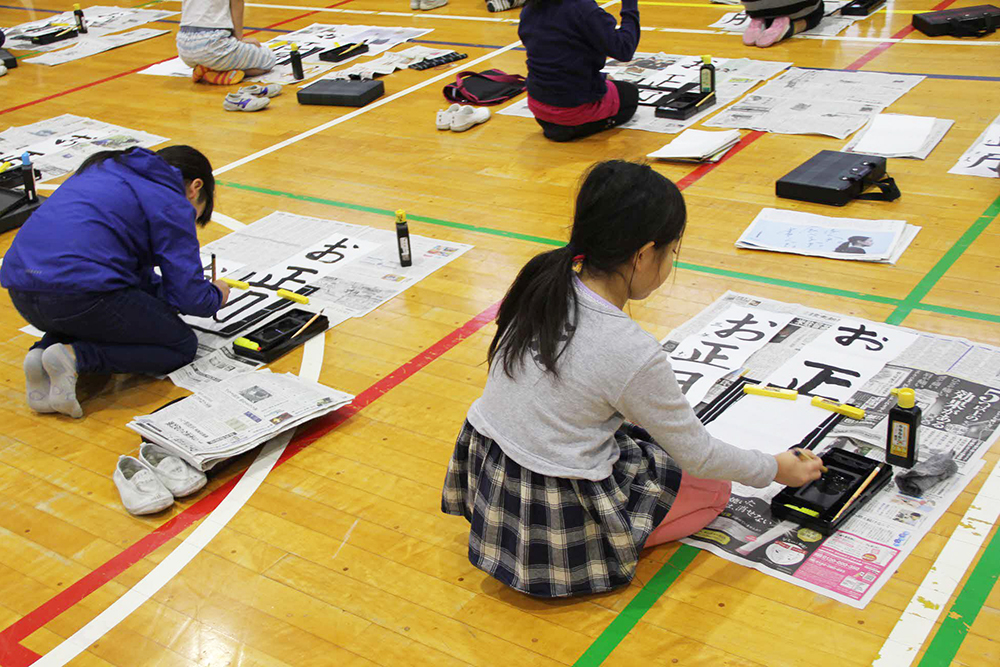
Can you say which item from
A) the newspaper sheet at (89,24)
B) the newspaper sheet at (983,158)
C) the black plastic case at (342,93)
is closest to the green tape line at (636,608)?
the newspaper sheet at (983,158)

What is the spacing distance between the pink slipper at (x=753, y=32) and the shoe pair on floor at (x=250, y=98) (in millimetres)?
3102

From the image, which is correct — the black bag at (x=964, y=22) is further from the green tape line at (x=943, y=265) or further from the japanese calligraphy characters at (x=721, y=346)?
the japanese calligraphy characters at (x=721, y=346)

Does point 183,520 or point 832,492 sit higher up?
point 832,492

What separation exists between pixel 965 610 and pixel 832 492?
428 mm

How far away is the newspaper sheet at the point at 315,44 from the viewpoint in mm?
7195

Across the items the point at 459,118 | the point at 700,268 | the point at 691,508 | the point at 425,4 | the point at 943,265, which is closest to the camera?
the point at 691,508

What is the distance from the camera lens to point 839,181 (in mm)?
4152

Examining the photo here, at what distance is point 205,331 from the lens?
3.88m

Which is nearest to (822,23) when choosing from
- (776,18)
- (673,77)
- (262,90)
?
(776,18)

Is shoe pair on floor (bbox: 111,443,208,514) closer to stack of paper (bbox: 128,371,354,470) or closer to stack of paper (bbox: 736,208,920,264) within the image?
stack of paper (bbox: 128,371,354,470)

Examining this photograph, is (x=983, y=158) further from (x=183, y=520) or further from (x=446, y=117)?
(x=183, y=520)

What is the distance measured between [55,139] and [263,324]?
11.1 feet

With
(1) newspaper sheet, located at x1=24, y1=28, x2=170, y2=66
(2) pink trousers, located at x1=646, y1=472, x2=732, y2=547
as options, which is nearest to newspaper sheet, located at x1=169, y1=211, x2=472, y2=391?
(2) pink trousers, located at x1=646, y1=472, x2=732, y2=547

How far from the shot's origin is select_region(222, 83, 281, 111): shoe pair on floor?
21.3 feet
